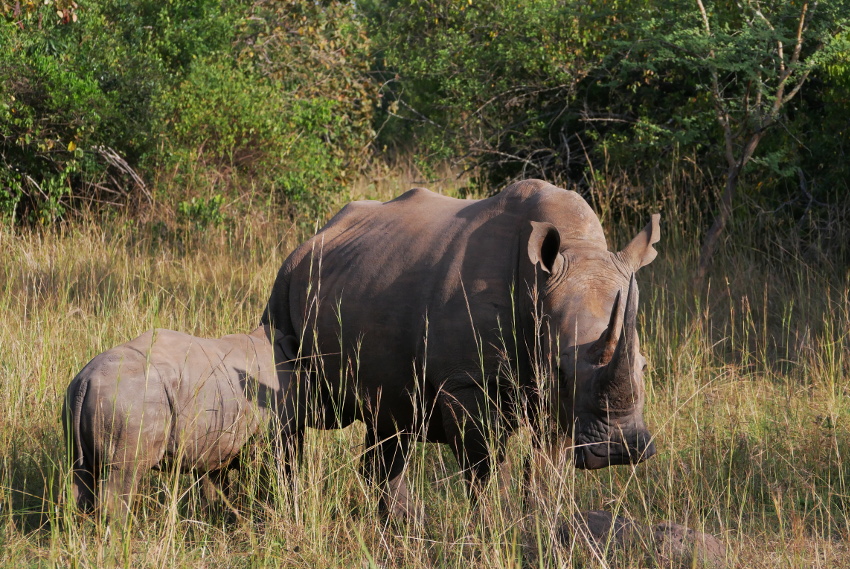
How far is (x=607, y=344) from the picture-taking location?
12.8 feet

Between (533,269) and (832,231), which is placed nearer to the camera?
(533,269)

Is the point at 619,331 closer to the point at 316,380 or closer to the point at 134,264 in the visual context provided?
the point at 316,380

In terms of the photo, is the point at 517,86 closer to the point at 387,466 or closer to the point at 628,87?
the point at 628,87

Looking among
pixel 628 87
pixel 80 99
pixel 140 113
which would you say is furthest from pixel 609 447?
pixel 140 113

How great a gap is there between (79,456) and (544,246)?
2039 mm

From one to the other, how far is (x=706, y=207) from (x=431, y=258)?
5408 mm

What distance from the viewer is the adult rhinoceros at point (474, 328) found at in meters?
3.97

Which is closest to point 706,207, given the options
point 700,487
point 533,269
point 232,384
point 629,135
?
point 629,135

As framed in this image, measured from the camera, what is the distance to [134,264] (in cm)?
860

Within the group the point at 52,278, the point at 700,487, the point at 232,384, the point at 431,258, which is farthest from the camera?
the point at 52,278

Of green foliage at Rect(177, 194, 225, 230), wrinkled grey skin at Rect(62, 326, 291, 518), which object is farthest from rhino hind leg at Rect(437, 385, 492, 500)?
green foliage at Rect(177, 194, 225, 230)

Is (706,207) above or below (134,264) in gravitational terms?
above

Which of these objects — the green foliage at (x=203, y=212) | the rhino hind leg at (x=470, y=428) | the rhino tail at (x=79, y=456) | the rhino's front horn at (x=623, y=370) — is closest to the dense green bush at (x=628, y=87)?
the green foliage at (x=203, y=212)

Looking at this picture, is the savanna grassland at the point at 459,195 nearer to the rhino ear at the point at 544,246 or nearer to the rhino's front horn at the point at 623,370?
the rhino's front horn at the point at 623,370
